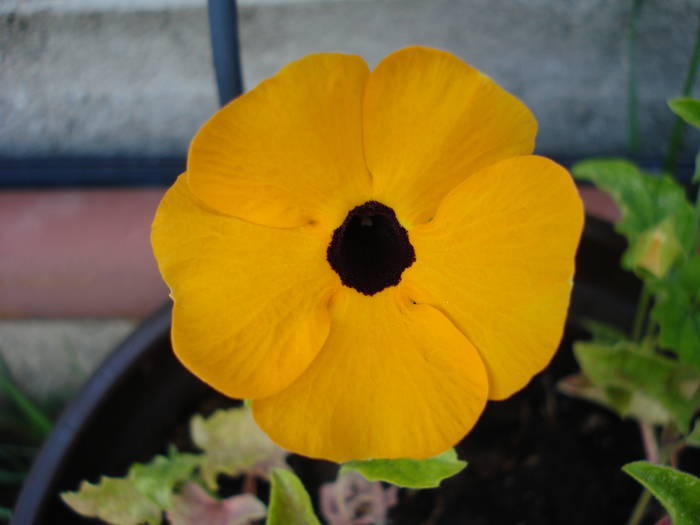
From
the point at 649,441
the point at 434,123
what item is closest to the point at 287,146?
the point at 434,123

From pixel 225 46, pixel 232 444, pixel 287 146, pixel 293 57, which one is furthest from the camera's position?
pixel 293 57

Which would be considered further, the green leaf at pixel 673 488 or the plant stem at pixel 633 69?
the plant stem at pixel 633 69

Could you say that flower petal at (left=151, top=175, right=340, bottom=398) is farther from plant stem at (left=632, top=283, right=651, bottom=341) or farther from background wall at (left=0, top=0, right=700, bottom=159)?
background wall at (left=0, top=0, right=700, bottom=159)

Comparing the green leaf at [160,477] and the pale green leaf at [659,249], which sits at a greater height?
the pale green leaf at [659,249]

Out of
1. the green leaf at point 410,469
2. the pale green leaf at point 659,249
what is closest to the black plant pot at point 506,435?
the pale green leaf at point 659,249

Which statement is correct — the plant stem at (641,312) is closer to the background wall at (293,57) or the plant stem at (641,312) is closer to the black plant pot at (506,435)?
the black plant pot at (506,435)

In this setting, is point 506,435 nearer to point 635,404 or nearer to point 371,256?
point 635,404


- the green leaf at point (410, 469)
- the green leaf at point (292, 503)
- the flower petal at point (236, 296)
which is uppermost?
the flower petal at point (236, 296)

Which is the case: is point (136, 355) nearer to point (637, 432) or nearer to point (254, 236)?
point (254, 236)
